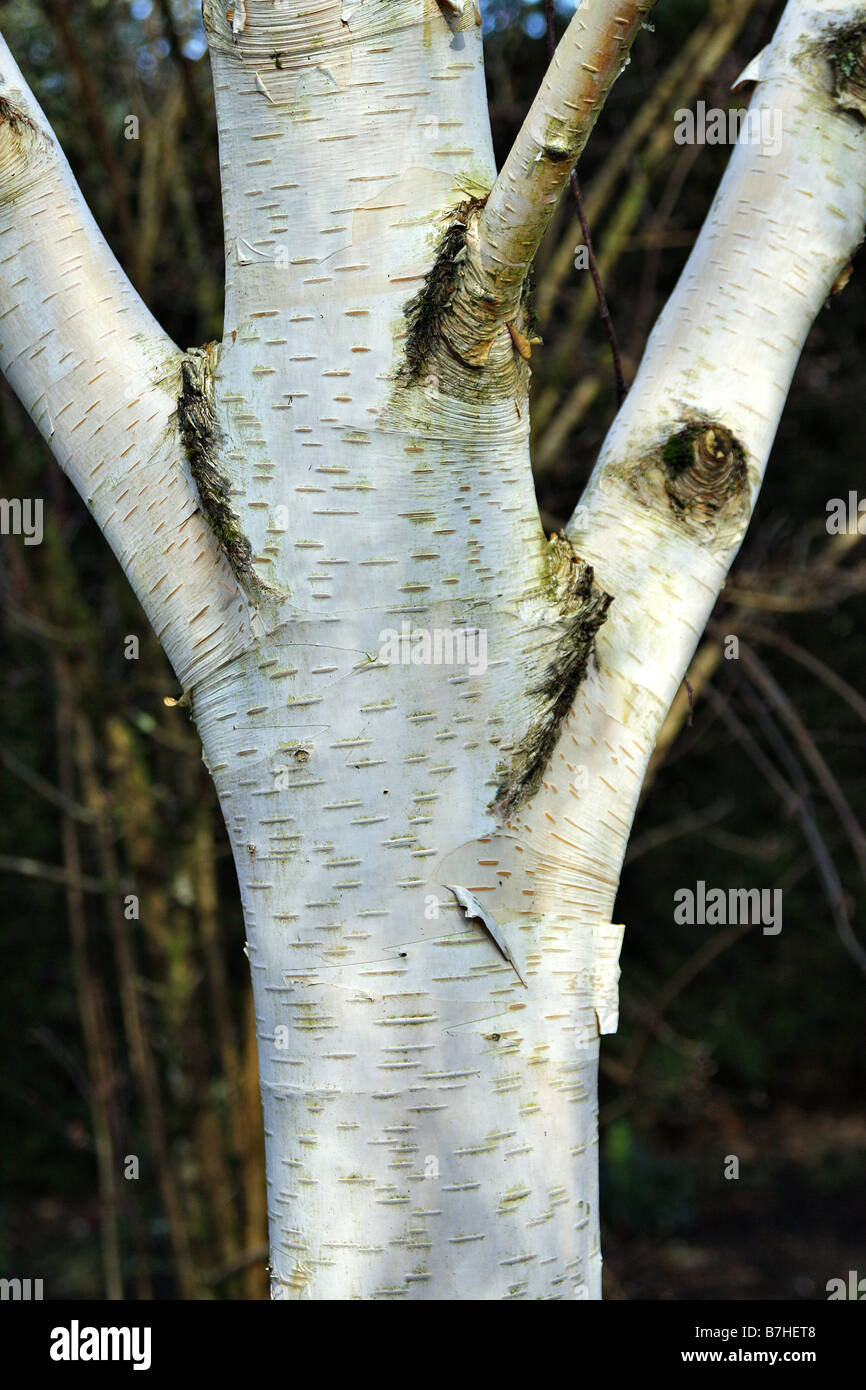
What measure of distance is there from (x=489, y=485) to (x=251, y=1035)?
7.30ft

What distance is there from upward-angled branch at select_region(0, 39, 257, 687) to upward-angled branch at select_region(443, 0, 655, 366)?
1.05 feet

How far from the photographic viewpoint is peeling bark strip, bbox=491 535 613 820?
96 cm

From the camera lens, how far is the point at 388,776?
0.92m

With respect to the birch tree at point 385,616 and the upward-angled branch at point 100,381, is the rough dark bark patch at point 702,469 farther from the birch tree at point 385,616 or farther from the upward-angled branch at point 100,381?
the upward-angled branch at point 100,381

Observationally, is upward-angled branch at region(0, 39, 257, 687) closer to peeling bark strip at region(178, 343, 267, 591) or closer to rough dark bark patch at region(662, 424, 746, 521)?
peeling bark strip at region(178, 343, 267, 591)

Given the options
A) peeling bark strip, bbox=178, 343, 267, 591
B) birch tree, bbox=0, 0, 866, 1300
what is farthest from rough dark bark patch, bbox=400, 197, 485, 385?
peeling bark strip, bbox=178, 343, 267, 591

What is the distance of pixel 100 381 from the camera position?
1.04 m

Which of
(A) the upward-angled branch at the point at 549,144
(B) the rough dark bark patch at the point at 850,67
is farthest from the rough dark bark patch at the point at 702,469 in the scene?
(B) the rough dark bark patch at the point at 850,67

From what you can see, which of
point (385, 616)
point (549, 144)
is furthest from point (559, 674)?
point (549, 144)

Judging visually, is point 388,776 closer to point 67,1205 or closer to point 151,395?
point 151,395

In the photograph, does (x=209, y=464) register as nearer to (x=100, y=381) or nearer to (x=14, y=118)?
(x=100, y=381)

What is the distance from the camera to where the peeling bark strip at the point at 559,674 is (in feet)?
3.15

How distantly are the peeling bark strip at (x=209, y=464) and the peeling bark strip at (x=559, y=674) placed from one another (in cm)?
26
